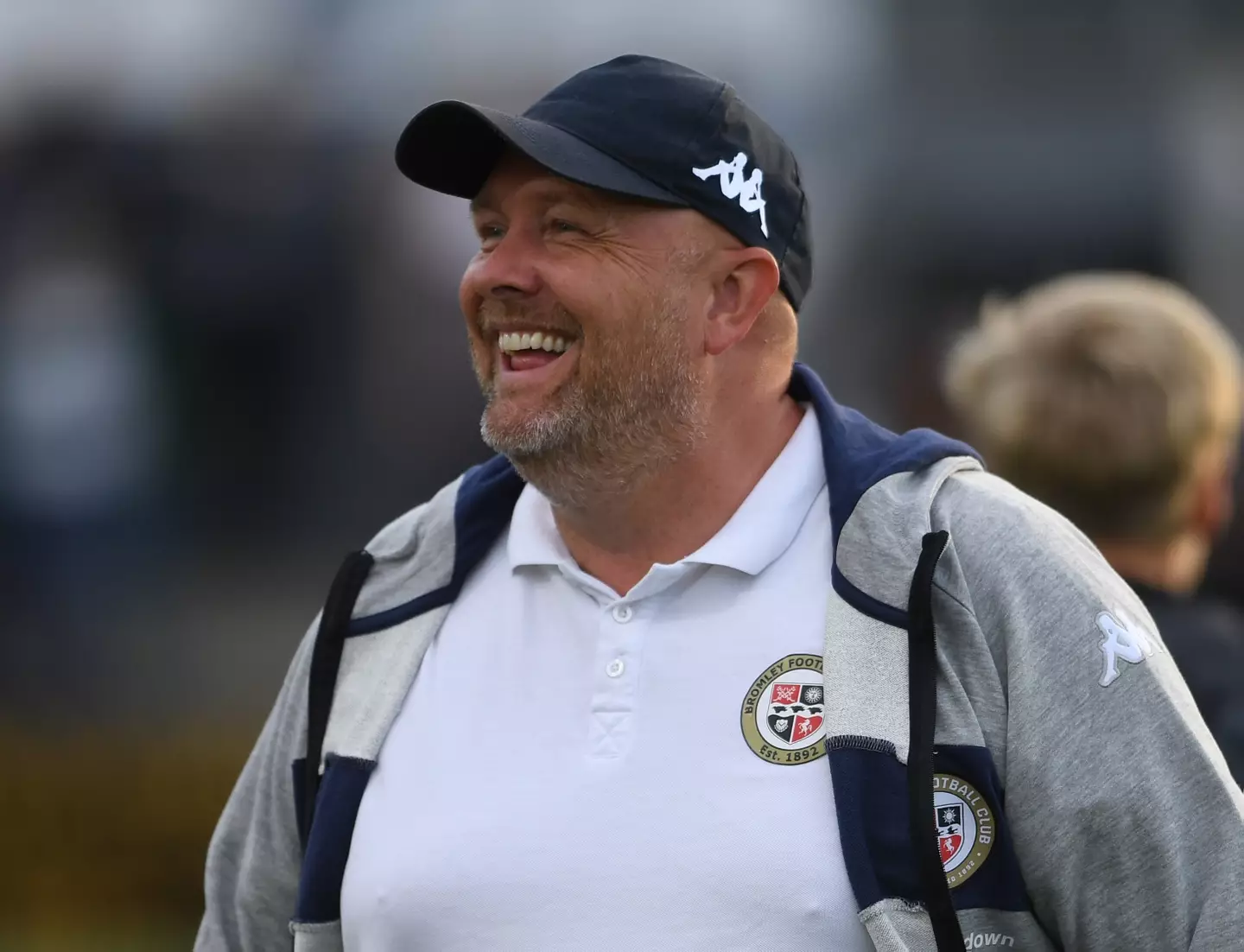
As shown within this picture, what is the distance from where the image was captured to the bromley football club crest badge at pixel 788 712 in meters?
2.12

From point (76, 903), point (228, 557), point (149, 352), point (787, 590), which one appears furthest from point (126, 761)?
point (787, 590)

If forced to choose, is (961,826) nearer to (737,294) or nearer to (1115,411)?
(737,294)

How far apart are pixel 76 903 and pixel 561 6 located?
13.5 ft

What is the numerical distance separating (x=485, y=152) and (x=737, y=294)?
0.42m

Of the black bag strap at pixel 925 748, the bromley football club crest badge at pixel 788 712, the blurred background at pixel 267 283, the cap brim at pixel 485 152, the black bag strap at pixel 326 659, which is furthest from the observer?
the blurred background at pixel 267 283

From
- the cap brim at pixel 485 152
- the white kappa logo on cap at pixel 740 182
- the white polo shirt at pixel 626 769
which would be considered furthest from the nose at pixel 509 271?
the white polo shirt at pixel 626 769

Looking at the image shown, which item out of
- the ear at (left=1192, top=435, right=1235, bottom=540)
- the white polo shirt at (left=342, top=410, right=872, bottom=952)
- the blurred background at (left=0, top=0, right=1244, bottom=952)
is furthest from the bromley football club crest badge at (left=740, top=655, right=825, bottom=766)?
the blurred background at (left=0, top=0, right=1244, bottom=952)

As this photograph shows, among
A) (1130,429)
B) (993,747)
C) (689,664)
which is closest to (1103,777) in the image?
(993,747)

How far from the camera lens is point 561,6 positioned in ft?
23.5

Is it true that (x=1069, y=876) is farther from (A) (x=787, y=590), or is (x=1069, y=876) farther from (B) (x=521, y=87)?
(B) (x=521, y=87)

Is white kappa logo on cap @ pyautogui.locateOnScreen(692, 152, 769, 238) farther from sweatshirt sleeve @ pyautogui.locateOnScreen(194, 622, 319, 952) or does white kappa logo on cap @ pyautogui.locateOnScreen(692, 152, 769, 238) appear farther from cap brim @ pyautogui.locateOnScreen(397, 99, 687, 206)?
sweatshirt sleeve @ pyautogui.locateOnScreen(194, 622, 319, 952)

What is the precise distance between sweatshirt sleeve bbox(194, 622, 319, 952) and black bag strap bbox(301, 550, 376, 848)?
37mm

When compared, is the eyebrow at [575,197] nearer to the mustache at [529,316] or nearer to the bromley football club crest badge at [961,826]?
the mustache at [529,316]

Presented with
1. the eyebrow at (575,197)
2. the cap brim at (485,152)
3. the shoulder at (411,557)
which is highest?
the cap brim at (485,152)
